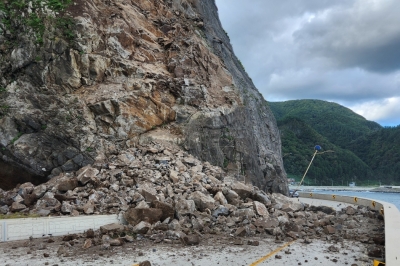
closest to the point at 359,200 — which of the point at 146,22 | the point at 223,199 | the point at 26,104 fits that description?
the point at 223,199

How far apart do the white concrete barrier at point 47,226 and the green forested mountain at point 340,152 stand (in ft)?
221

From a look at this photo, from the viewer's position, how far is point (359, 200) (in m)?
19.5

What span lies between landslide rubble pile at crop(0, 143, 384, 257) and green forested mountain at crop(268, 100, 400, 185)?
62.6 metres

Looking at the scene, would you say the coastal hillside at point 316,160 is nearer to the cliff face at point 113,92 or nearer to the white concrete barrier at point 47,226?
the cliff face at point 113,92

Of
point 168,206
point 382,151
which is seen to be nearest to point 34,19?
point 168,206

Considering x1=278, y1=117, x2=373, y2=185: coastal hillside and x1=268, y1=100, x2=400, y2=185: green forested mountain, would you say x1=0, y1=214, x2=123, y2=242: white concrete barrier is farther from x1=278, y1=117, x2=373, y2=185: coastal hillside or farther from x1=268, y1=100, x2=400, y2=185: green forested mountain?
x1=278, y1=117, x2=373, y2=185: coastal hillside

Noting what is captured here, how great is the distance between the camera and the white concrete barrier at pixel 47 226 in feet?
30.8

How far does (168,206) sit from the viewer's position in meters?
11.3

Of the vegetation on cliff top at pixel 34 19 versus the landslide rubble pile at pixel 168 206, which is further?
the vegetation on cliff top at pixel 34 19

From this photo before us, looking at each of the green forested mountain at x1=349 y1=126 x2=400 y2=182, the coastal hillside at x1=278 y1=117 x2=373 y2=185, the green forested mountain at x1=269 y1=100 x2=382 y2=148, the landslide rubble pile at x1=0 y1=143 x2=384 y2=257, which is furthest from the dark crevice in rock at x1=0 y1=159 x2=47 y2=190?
the green forested mountain at x1=269 y1=100 x2=382 y2=148

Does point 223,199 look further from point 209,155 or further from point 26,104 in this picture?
point 26,104

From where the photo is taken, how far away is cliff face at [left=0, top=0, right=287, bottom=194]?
1492 cm

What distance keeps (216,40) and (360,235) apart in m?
17.9

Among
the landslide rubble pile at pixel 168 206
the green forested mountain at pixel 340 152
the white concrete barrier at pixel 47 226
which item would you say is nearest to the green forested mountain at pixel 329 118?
the green forested mountain at pixel 340 152
